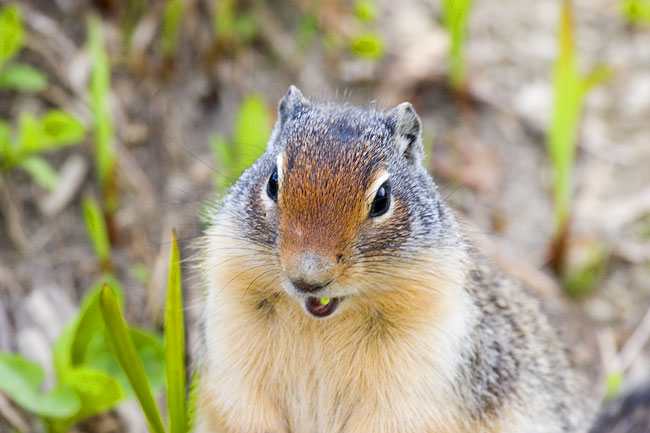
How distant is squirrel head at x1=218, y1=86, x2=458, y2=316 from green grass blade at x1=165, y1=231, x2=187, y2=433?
301 mm

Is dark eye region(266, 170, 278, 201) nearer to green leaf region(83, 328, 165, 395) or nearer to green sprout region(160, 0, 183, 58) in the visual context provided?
green leaf region(83, 328, 165, 395)

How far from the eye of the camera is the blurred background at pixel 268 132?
454 centimetres

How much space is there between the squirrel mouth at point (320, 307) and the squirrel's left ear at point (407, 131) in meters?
0.69

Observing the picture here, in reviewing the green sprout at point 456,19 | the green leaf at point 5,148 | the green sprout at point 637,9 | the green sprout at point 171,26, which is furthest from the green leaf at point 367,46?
the green leaf at point 5,148

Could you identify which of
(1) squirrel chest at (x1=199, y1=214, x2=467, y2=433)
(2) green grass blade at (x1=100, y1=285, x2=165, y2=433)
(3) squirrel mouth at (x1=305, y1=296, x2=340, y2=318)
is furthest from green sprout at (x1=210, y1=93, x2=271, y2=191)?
(3) squirrel mouth at (x1=305, y1=296, x2=340, y2=318)

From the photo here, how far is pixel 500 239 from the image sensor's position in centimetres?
553

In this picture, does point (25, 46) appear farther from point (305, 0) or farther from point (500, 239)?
point (500, 239)

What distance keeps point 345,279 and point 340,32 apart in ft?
13.5

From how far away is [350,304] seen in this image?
2.79m

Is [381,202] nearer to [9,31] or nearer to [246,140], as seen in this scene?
[246,140]

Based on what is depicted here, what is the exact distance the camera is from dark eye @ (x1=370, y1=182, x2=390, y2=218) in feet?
8.75

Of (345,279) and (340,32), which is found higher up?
(340,32)

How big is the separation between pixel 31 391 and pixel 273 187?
4.91 ft

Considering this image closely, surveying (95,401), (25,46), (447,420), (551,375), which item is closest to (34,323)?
(95,401)
